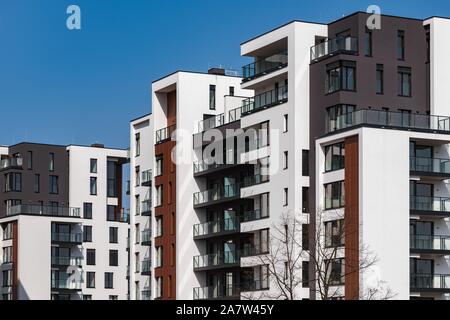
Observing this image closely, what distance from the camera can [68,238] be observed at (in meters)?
117

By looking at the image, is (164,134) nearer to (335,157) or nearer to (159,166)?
(159,166)

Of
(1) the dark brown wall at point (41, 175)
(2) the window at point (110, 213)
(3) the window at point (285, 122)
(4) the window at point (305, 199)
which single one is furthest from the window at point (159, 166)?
(2) the window at point (110, 213)

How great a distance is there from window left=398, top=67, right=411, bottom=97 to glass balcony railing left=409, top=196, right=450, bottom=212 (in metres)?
7.62

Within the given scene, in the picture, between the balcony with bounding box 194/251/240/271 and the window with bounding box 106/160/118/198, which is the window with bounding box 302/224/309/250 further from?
the window with bounding box 106/160/118/198

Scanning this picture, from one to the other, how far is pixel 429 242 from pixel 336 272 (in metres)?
6.20

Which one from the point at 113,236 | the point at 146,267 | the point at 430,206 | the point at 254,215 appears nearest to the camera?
the point at 430,206

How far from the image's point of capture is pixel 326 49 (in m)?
70.4

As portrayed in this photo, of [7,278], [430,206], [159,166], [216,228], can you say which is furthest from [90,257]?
[430,206]

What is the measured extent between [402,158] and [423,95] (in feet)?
23.7

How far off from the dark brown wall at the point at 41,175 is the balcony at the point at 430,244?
61659 millimetres

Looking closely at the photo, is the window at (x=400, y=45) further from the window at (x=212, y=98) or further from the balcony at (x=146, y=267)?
A: the balcony at (x=146, y=267)

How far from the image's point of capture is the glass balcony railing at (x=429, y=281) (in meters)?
64.8

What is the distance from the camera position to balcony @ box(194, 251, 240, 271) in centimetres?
7800
